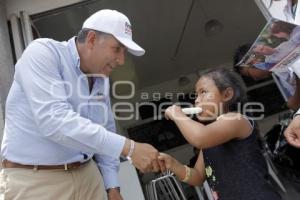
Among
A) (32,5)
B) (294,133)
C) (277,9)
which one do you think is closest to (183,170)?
(294,133)

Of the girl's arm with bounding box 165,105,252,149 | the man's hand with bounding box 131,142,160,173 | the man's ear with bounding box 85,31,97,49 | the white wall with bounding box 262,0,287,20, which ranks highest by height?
the white wall with bounding box 262,0,287,20

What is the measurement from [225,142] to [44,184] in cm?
70

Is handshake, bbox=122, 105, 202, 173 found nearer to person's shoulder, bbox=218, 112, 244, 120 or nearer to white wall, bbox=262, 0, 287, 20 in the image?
person's shoulder, bbox=218, 112, 244, 120

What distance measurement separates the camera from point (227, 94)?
1.50m

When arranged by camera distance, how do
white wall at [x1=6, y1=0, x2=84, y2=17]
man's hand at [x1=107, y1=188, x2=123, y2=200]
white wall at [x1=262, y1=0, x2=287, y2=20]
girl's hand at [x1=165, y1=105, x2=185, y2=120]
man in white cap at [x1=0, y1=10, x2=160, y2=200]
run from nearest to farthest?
1. man in white cap at [x1=0, y1=10, x2=160, y2=200]
2. girl's hand at [x1=165, y1=105, x2=185, y2=120]
3. man's hand at [x1=107, y1=188, x2=123, y2=200]
4. white wall at [x1=262, y1=0, x2=287, y2=20]
5. white wall at [x1=6, y1=0, x2=84, y2=17]

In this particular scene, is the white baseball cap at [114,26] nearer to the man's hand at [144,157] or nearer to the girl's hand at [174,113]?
the girl's hand at [174,113]

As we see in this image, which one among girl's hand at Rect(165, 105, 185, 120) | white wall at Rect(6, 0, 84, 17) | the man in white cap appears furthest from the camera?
white wall at Rect(6, 0, 84, 17)

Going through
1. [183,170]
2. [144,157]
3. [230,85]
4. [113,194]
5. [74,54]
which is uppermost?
[74,54]

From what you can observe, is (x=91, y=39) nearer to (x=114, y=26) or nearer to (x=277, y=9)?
(x=114, y=26)

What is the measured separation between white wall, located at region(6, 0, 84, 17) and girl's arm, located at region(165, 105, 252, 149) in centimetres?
119

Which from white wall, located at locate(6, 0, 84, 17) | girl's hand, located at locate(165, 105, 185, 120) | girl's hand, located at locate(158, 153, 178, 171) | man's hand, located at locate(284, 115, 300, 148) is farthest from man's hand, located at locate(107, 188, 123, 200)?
white wall, located at locate(6, 0, 84, 17)

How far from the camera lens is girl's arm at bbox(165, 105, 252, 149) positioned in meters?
1.35

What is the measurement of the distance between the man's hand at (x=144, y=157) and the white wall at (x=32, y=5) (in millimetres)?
1171

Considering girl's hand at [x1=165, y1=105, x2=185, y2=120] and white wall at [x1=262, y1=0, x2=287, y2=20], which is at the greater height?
white wall at [x1=262, y1=0, x2=287, y2=20]
